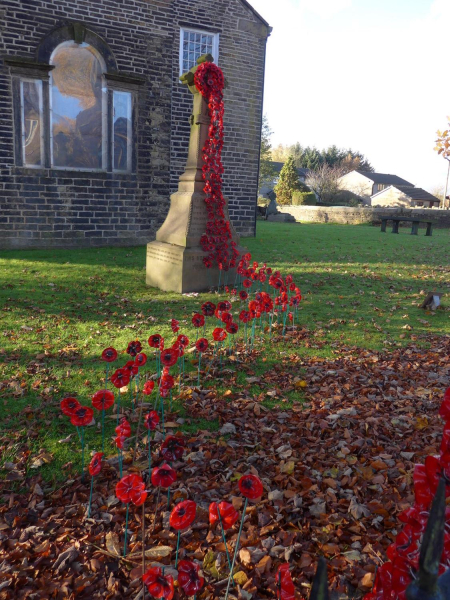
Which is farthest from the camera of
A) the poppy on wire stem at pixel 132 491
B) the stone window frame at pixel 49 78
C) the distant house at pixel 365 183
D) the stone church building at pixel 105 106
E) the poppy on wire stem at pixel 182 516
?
the distant house at pixel 365 183

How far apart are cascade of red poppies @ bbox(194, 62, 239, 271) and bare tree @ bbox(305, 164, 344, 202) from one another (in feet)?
137

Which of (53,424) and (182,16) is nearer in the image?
(53,424)

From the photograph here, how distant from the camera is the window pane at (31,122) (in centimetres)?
1137

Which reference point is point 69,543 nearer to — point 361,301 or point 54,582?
point 54,582

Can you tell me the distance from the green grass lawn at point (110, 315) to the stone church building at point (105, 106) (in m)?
1.27

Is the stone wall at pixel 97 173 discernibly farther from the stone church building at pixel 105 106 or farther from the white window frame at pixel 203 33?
the white window frame at pixel 203 33

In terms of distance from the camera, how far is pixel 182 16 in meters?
13.5

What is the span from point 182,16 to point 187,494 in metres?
14.4

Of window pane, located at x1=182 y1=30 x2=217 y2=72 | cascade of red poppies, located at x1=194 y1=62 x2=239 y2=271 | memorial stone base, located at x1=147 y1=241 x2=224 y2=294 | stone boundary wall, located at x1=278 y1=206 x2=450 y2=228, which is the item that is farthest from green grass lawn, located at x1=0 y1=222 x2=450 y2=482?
stone boundary wall, located at x1=278 y1=206 x2=450 y2=228

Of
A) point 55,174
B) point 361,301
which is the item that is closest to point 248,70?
point 55,174

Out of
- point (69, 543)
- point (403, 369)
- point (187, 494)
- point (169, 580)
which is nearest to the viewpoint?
point (169, 580)

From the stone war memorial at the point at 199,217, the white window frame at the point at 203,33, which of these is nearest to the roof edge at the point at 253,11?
the white window frame at the point at 203,33

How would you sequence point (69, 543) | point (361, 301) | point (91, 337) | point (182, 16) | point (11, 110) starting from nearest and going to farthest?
point (69, 543), point (91, 337), point (361, 301), point (11, 110), point (182, 16)

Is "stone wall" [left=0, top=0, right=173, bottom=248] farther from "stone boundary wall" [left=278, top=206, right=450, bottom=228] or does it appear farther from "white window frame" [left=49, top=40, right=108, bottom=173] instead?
"stone boundary wall" [left=278, top=206, right=450, bottom=228]
